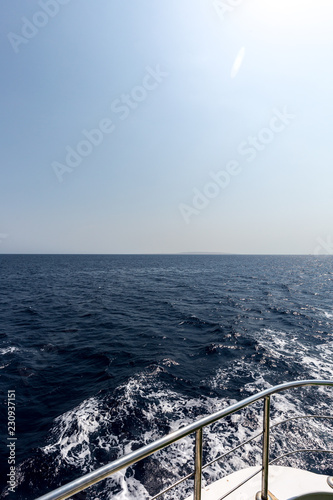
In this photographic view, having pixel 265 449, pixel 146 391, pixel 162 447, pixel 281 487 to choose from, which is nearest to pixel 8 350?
pixel 146 391

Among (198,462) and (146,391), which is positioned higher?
(198,462)

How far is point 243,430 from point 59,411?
505cm

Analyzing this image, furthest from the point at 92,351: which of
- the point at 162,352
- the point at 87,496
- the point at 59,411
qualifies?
the point at 87,496

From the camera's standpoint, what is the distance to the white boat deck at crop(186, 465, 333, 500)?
92.5 inches

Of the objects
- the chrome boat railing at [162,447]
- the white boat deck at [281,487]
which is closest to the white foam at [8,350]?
the white boat deck at [281,487]

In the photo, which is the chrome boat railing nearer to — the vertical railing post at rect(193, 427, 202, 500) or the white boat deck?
the vertical railing post at rect(193, 427, 202, 500)

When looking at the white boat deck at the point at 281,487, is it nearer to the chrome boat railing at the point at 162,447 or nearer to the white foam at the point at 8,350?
the chrome boat railing at the point at 162,447

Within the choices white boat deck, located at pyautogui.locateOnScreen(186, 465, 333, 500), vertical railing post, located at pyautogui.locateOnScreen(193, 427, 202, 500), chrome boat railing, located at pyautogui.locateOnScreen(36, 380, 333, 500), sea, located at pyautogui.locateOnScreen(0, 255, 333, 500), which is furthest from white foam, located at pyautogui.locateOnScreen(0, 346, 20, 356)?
vertical railing post, located at pyautogui.locateOnScreen(193, 427, 202, 500)

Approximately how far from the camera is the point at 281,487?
2443 mm

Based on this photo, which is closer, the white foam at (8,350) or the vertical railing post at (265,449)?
the vertical railing post at (265,449)

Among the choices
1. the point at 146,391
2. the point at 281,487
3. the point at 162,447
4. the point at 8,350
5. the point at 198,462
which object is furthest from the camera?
the point at 8,350

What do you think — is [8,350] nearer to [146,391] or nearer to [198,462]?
[146,391]

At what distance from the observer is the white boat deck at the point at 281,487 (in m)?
2.35

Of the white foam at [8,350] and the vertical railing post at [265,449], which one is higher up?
the vertical railing post at [265,449]
